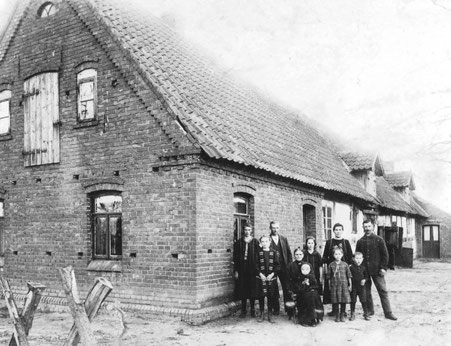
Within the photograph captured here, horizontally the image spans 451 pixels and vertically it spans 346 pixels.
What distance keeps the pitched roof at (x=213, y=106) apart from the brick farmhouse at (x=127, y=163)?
60mm

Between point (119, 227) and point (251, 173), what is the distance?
328 centimetres

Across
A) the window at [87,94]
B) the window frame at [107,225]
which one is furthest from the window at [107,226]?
the window at [87,94]

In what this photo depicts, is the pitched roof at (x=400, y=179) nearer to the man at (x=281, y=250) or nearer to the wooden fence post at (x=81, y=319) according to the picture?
the man at (x=281, y=250)

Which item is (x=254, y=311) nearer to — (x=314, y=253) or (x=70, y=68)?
(x=314, y=253)

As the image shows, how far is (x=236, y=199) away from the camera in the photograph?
1166 cm

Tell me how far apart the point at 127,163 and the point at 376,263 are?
5.67 m

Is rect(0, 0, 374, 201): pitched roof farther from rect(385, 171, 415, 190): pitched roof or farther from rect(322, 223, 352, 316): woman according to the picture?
rect(385, 171, 415, 190): pitched roof

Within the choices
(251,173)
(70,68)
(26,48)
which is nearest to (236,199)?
(251,173)

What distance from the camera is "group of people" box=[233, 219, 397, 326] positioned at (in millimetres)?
9812

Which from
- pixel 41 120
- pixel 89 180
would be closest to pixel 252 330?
pixel 89 180

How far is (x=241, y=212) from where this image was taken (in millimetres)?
11875

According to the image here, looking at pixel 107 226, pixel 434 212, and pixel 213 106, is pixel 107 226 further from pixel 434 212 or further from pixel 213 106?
pixel 434 212

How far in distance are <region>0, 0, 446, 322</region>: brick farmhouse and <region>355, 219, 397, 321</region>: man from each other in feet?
9.23

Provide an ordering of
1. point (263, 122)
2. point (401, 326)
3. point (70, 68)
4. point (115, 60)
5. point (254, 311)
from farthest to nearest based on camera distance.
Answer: point (263, 122)
point (70, 68)
point (115, 60)
point (254, 311)
point (401, 326)
